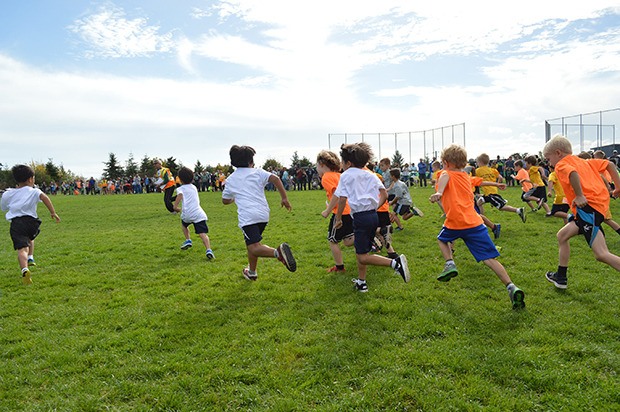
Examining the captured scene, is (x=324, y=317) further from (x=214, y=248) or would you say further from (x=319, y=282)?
(x=214, y=248)

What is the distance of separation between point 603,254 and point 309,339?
3369 mm

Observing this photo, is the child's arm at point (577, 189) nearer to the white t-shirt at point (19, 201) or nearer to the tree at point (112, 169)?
the white t-shirt at point (19, 201)

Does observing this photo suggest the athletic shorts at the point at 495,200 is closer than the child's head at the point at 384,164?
No

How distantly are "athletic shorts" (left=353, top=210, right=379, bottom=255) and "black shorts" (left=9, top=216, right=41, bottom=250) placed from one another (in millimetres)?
5222

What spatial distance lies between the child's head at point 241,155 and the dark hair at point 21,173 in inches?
137

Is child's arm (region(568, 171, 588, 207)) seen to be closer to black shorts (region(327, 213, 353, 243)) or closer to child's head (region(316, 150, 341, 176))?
black shorts (region(327, 213, 353, 243))

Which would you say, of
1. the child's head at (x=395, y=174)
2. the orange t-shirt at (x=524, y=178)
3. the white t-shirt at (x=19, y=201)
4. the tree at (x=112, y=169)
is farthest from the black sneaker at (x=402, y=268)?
the tree at (x=112, y=169)

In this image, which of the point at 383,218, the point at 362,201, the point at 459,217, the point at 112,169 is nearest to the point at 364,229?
the point at 362,201

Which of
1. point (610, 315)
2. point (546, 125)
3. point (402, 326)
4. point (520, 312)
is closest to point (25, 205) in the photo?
point (402, 326)

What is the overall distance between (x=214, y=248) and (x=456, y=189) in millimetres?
5658

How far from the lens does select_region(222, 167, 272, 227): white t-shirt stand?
5.90 meters

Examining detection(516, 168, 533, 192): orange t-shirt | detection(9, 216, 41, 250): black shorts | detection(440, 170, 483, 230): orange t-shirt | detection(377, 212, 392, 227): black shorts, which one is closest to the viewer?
detection(440, 170, 483, 230): orange t-shirt

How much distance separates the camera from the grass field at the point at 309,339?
10.5ft

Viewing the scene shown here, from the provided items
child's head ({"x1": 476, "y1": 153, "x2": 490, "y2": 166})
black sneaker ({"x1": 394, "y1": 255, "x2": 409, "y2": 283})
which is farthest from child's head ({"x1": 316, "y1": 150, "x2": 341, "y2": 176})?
child's head ({"x1": 476, "y1": 153, "x2": 490, "y2": 166})
